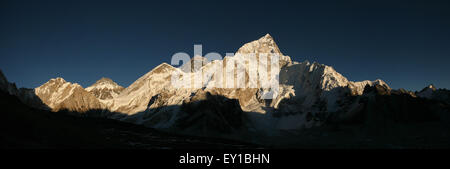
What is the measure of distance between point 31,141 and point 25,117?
12.4 metres

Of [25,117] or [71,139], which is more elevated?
→ [25,117]

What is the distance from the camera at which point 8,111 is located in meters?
105
